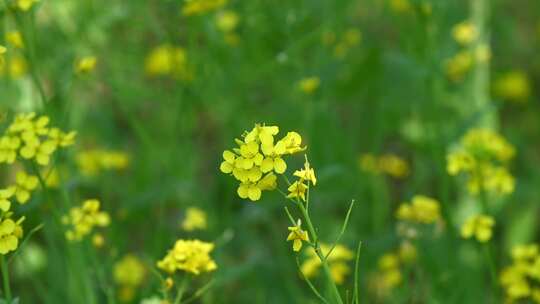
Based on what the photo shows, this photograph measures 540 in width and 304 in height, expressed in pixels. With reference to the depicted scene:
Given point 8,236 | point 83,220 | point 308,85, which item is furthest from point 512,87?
point 8,236

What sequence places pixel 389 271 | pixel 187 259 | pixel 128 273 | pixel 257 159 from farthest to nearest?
1. pixel 128 273
2. pixel 389 271
3. pixel 187 259
4. pixel 257 159

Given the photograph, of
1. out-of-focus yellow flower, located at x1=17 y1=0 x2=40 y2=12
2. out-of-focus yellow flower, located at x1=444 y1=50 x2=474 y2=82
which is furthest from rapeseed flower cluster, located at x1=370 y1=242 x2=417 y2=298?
out-of-focus yellow flower, located at x1=17 y1=0 x2=40 y2=12

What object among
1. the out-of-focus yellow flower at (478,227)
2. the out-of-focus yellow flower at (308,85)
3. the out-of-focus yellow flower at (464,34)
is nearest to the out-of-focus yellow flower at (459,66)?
the out-of-focus yellow flower at (464,34)

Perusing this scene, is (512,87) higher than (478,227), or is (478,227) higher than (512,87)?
(512,87)

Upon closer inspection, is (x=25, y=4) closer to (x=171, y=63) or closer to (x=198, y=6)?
(x=198, y=6)

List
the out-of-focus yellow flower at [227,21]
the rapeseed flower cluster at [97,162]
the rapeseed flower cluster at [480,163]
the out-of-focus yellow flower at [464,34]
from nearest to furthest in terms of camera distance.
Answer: the rapeseed flower cluster at [480,163] < the rapeseed flower cluster at [97,162] < the out-of-focus yellow flower at [464,34] < the out-of-focus yellow flower at [227,21]

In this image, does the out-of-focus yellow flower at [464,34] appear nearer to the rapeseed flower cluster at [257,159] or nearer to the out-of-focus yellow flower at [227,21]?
the out-of-focus yellow flower at [227,21]

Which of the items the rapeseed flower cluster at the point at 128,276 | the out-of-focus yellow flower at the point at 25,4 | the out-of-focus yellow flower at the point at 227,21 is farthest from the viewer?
the out-of-focus yellow flower at the point at 227,21
